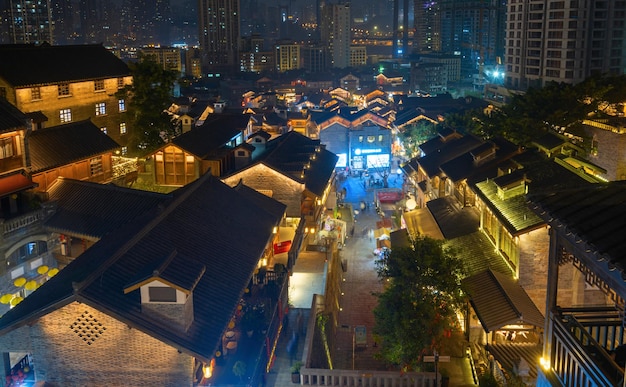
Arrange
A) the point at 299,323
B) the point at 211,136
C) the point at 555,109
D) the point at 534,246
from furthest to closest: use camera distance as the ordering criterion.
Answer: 1. the point at 211,136
2. the point at 555,109
3. the point at 299,323
4. the point at 534,246

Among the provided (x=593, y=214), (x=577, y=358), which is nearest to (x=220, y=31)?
Answer: (x=593, y=214)

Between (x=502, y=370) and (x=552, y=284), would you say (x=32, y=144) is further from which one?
(x=552, y=284)

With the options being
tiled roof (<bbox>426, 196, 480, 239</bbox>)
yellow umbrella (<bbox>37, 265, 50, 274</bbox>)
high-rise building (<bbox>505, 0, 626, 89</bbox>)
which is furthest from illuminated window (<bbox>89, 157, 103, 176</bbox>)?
high-rise building (<bbox>505, 0, 626, 89</bbox>)

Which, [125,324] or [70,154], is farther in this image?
[70,154]

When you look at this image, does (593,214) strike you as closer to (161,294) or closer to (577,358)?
(577,358)

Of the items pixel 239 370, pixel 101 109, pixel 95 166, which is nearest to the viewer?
pixel 239 370

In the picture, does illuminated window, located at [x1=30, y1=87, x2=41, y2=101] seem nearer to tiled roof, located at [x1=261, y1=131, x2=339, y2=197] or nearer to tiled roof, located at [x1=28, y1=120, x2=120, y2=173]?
tiled roof, located at [x1=28, y1=120, x2=120, y2=173]
